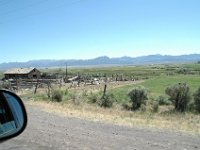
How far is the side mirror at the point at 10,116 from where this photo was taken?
390 centimetres

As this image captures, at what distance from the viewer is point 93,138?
12.0 meters

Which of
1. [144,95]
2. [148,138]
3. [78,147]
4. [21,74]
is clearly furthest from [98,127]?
[21,74]

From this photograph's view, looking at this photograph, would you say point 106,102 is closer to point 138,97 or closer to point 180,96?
point 138,97

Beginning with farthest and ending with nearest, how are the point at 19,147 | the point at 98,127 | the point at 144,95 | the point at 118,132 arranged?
1. the point at 144,95
2. the point at 98,127
3. the point at 118,132
4. the point at 19,147

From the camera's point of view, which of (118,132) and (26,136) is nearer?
(26,136)

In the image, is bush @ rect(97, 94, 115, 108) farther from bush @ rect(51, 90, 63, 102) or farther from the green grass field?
the green grass field

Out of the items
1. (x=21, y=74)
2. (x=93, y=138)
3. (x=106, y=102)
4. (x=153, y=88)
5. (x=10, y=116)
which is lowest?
(x=153, y=88)

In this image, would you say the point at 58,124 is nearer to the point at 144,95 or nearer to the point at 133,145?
the point at 133,145

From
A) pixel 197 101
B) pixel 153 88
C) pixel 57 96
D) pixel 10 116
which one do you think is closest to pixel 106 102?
pixel 57 96

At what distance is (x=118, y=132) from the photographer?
13.4 meters

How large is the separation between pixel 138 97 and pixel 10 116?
24689 mm

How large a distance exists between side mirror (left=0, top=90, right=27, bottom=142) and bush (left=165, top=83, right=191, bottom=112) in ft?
73.9

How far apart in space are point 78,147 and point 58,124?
437cm

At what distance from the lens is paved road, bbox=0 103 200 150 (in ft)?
35.5
